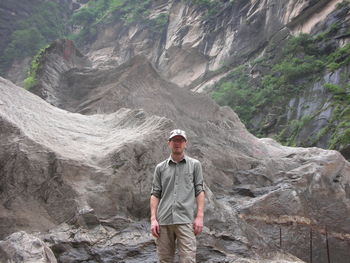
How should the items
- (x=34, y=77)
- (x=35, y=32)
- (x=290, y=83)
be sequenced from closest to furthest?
(x=34, y=77), (x=290, y=83), (x=35, y=32)

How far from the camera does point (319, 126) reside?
758 inches

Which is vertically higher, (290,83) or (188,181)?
(290,83)

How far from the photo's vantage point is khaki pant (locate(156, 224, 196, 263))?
10.5ft

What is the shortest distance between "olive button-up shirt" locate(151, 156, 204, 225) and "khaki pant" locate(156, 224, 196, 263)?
66mm

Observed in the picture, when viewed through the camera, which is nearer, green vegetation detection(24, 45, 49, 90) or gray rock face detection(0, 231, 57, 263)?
gray rock face detection(0, 231, 57, 263)

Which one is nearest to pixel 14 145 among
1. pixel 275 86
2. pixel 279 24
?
pixel 275 86

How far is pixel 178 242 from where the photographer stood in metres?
3.25

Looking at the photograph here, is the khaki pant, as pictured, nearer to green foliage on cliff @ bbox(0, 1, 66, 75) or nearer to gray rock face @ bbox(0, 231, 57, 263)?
gray rock face @ bbox(0, 231, 57, 263)

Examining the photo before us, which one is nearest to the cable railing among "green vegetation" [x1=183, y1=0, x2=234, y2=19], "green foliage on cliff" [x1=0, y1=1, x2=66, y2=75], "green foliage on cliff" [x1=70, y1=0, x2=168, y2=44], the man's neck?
the man's neck

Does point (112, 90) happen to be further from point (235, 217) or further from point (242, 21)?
point (242, 21)

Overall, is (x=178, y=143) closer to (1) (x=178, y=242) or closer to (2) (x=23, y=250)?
(1) (x=178, y=242)

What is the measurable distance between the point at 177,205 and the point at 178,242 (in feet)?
0.98

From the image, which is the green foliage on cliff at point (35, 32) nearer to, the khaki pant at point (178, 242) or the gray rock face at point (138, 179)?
the gray rock face at point (138, 179)

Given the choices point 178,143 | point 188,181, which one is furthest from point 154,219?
point 178,143
